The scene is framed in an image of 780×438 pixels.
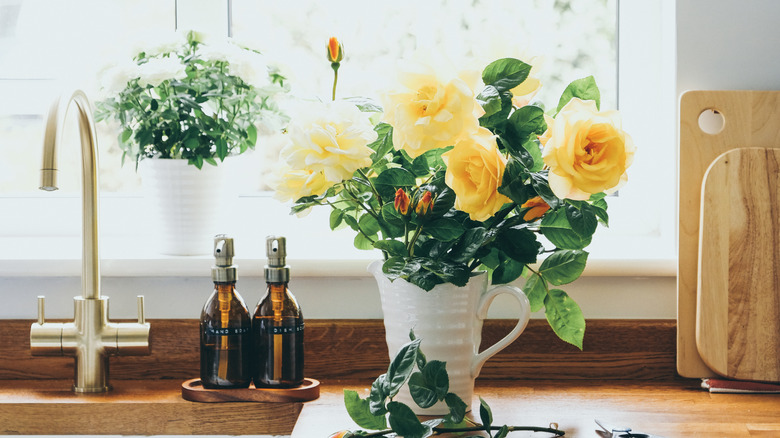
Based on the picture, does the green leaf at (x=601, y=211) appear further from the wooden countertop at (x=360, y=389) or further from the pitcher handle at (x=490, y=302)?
the wooden countertop at (x=360, y=389)

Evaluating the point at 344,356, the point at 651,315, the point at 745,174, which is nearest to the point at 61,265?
the point at 344,356

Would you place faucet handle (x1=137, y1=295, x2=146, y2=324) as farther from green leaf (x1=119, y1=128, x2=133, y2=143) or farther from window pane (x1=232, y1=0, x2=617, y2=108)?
window pane (x1=232, y1=0, x2=617, y2=108)

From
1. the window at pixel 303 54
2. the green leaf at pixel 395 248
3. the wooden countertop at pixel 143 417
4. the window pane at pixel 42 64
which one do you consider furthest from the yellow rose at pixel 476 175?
the window pane at pixel 42 64

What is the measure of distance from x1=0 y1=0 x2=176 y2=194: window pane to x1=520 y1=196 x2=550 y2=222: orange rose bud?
897 millimetres

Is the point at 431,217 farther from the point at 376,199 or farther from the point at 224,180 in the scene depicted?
the point at 224,180

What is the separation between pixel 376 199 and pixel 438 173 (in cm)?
9

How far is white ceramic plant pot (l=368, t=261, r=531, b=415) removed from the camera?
89 centimetres

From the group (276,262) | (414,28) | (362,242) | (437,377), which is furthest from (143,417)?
(414,28)

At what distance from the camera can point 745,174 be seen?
3.58 ft

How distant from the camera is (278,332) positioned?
103 centimetres

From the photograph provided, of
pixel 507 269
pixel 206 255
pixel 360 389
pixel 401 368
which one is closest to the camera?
pixel 401 368

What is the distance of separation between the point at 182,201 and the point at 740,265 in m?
0.83

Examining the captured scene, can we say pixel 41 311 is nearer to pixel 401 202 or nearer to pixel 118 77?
pixel 118 77

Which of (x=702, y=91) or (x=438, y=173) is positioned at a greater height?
(x=702, y=91)
